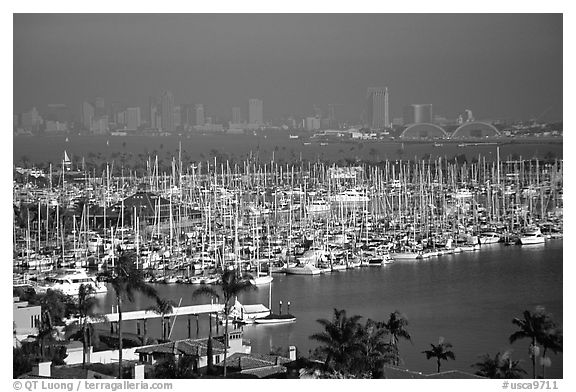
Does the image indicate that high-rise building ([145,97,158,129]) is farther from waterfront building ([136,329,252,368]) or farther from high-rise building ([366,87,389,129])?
waterfront building ([136,329,252,368])

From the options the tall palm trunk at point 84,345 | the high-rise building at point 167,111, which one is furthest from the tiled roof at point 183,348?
the high-rise building at point 167,111

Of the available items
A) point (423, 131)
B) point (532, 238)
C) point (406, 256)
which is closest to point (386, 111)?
point (406, 256)

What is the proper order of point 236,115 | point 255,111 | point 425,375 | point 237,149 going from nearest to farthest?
point 425,375, point 255,111, point 236,115, point 237,149

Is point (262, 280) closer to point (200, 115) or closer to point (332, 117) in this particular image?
point (332, 117)

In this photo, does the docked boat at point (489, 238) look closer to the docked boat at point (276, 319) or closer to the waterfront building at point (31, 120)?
the docked boat at point (276, 319)
